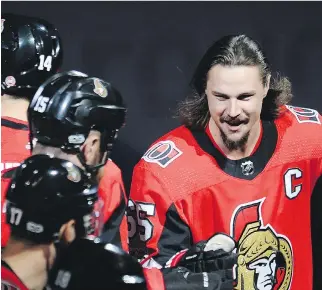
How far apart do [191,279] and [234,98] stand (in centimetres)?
36

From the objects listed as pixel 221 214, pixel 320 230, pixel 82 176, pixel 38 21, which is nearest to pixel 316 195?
pixel 320 230

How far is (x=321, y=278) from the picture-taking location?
1998 mm

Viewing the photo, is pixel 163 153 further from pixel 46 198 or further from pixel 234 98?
pixel 46 198

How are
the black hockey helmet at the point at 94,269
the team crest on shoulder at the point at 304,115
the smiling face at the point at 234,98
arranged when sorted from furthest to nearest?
the team crest on shoulder at the point at 304,115
the smiling face at the point at 234,98
the black hockey helmet at the point at 94,269

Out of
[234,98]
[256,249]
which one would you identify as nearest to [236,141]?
[234,98]

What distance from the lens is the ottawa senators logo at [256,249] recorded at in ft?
6.25

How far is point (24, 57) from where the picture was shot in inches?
70.7

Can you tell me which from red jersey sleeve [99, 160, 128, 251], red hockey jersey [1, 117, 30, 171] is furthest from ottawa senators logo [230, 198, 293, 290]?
red hockey jersey [1, 117, 30, 171]

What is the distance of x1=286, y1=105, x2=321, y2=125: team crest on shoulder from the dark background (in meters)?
0.02

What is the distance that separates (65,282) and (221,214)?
361 mm

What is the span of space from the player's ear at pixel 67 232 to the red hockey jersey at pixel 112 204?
6 centimetres

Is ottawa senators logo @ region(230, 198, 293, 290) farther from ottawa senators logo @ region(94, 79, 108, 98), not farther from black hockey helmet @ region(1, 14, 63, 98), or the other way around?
black hockey helmet @ region(1, 14, 63, 98)

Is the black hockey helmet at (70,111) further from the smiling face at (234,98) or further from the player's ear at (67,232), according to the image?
the smiling face at (234,98)

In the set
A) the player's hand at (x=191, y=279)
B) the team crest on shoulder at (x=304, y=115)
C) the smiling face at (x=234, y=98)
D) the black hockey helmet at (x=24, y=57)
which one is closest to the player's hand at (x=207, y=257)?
the player's hand at (x=191, y=279)
